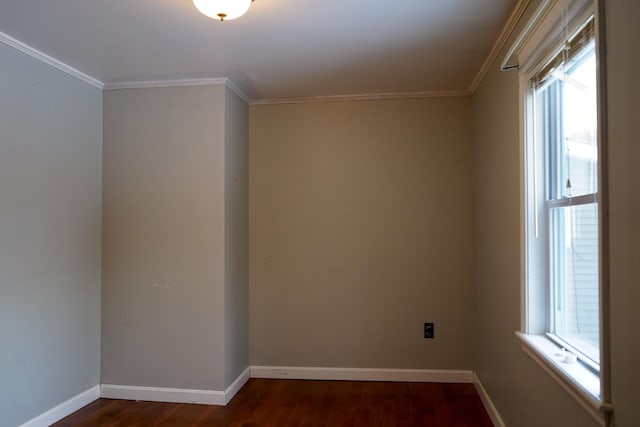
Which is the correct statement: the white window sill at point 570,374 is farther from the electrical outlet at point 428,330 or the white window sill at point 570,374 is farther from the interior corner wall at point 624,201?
the electrical outlet at point 428,330

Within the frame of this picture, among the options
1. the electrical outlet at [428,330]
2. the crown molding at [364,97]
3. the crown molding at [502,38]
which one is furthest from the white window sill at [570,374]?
the crown molding at [364,97]

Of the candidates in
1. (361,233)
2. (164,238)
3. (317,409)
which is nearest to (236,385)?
(317,409)

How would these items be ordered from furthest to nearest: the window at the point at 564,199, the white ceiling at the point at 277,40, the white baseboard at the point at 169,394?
the white baseboard at the point at 169,394, the white ceiling at the point at 277,40, the window at the point at 564,199

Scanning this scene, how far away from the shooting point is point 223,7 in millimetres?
1870

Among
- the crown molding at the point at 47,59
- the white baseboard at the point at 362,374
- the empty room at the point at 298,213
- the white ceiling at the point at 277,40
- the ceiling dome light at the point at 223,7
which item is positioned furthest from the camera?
the white baseboard at the point at 362,374

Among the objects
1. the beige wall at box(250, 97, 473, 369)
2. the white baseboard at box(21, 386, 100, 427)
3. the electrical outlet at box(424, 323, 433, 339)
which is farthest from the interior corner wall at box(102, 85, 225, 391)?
the electrical outlet at box(424, 323, 433, 339)

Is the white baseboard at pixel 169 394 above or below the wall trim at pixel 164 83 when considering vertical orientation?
below

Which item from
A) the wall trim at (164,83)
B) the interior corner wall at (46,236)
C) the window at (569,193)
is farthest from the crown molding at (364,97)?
the window at (569,193)

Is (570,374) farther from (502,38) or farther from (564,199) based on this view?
(502,38)

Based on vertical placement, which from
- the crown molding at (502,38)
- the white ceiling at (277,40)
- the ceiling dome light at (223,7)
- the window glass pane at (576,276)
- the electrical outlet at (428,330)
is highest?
the white ceiling at (277,40)

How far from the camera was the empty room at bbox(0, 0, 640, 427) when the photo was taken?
1.95m

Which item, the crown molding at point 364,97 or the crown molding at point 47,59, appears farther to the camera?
the crown molding at point 364,97

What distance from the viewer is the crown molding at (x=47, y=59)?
2.40 metres

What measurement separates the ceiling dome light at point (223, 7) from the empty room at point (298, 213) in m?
0.01
